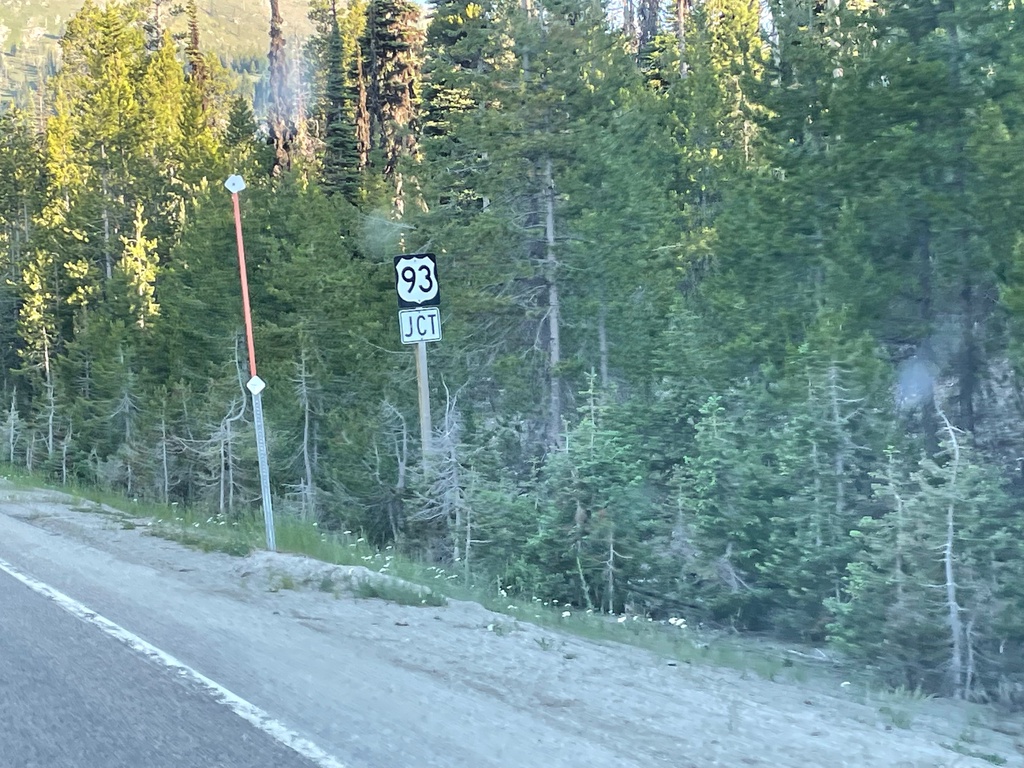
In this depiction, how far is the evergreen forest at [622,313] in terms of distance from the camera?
17906mm

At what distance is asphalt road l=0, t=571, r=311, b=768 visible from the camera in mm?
5730

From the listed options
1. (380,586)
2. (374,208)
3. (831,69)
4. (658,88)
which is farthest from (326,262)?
(380,586)

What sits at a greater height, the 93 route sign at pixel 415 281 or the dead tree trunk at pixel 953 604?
the 93 route sign at pixel 415 281

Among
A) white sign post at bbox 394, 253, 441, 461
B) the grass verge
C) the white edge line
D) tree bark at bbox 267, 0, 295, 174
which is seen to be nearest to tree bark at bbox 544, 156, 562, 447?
the grass verge

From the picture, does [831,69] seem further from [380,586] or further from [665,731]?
[665,731]

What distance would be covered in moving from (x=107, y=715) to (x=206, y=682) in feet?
2.78

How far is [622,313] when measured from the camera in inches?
1041

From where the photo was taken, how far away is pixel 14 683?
7.23m

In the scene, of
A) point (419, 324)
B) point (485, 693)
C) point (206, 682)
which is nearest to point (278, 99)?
point (419, 324)

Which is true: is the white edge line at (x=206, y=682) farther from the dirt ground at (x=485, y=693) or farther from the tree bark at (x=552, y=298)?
the tree bark at (x=552, y=298)

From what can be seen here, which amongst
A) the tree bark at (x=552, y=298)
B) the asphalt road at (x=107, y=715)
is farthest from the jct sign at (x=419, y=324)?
the tree bark at (x=552, y=298)

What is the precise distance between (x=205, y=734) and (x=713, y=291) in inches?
769

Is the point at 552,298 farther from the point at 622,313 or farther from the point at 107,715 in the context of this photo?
the point at 107,715

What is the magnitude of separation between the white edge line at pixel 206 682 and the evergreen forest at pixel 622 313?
5.49 meters
